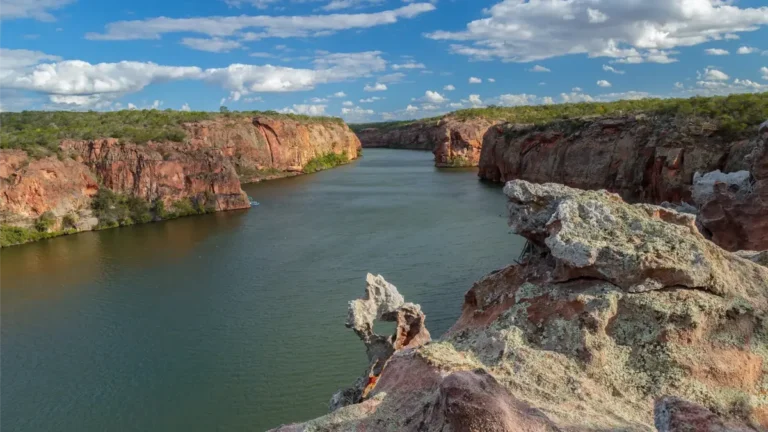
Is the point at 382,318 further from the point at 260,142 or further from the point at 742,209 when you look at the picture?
the point at 260,142

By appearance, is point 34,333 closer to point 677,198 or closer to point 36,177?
point 36,177

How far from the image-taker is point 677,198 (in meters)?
33.6

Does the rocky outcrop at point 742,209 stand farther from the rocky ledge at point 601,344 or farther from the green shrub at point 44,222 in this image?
the green shrub at point 44,222

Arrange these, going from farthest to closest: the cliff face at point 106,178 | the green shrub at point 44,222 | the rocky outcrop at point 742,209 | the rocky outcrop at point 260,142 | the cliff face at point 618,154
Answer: the rocky outcrop at point 260,142, the green shrub at point 44,222, the cliff face at point 106,178, the cliff face at point 618,154, the rocky outcrop at point 742,209

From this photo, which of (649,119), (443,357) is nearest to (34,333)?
(443,357)

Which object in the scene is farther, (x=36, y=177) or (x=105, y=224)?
(x=105, y=224)

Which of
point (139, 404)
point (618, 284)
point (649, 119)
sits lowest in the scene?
point (139, 404)

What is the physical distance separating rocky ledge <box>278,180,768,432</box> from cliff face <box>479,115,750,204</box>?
964 inches

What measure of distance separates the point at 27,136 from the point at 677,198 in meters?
49.0

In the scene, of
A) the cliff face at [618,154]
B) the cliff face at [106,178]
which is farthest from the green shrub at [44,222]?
the cliff face at [618,154]

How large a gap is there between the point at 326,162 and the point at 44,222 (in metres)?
56.0

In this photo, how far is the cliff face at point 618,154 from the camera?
108 ft

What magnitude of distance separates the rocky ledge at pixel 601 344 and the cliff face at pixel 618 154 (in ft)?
80.4

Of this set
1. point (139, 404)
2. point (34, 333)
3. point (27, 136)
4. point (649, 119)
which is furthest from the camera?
point (27, 136)
